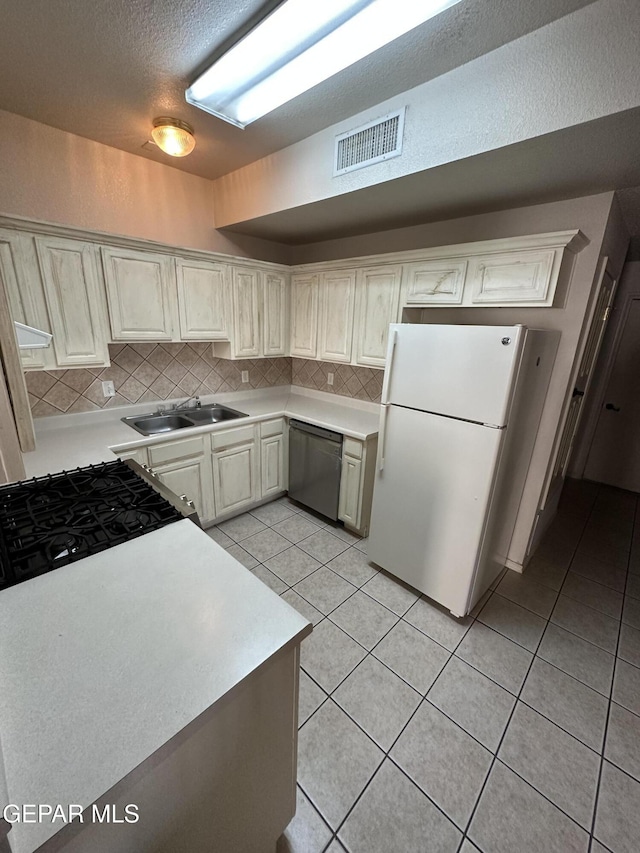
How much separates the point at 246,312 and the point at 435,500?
2026mm

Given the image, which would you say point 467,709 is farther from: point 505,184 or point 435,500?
point 505,184

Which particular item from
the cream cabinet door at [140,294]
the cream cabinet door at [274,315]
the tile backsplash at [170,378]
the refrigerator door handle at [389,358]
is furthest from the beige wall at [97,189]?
the refrigerator door handle at [389,358]

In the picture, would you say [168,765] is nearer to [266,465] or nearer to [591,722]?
[591,722]

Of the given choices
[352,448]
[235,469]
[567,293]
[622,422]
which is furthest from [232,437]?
[622,422]

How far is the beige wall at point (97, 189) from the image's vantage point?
1.94 meters

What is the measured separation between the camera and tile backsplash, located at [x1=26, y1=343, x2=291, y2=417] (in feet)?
7.37

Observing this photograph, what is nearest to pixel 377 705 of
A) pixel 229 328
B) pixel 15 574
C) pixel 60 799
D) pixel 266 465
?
pixel 60 799

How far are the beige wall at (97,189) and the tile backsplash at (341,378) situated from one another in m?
1.26

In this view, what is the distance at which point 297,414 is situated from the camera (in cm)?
285

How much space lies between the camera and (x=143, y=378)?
264cm

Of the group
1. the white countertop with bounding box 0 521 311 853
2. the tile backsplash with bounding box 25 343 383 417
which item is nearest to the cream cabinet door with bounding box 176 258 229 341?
Answer: the tile backsplash with bounding box 25 343 383 417

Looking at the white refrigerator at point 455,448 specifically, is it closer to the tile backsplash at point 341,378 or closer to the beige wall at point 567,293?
the beige wall at point 567,293

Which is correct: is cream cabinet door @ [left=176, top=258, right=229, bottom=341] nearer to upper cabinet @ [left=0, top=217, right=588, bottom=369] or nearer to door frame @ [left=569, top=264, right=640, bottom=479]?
upper cabinet @ [left=0, top=217, right=588, bottom=369]

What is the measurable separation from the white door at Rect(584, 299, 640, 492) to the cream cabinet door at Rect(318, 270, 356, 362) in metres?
2.84
